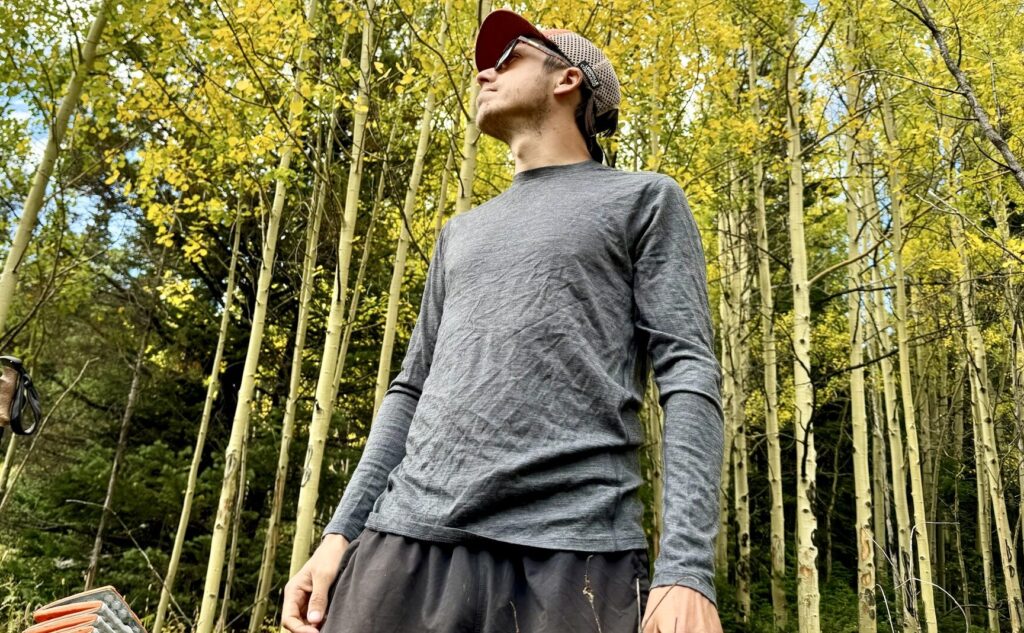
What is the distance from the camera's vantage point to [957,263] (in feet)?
32.2

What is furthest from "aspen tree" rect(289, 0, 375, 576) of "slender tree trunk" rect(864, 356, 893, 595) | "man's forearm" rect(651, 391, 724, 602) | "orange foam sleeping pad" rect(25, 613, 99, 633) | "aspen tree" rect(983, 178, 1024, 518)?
"slender tree trunk" rect(864, 356, 893, 595)

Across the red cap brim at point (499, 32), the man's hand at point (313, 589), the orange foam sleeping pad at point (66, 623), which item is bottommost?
the orange foam sleeping pad at point (66, 623)

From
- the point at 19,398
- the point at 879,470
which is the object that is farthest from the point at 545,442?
the point at 879,470

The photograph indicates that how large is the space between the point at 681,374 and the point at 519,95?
0.69 metres

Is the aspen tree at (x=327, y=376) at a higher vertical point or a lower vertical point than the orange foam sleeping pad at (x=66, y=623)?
higher

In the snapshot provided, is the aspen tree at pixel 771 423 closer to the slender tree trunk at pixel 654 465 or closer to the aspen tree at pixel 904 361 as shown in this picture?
the aspen tree at pixel 904 361

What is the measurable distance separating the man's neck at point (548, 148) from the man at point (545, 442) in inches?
0.7

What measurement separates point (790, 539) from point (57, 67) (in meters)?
19.0

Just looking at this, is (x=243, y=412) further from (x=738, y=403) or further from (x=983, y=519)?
(x=983, y=519)

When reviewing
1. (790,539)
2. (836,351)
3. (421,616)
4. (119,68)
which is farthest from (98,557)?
(790,539)

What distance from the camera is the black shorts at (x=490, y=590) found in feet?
2.96

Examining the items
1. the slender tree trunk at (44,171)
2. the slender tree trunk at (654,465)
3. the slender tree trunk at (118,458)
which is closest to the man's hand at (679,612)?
the slender tree trunk at (44,171)

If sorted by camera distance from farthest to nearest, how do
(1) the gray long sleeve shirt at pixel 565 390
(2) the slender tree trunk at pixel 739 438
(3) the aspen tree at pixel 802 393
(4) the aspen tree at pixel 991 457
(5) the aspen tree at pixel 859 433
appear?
1. (2) the slender tree trunk at pixel 739 438
2. (4) the aspen tree at pixel 991 457
3. (5) the aspen tree at pixel 859 433
4. (3) the aspen tree at pixel 802 393
5. (1) the gray long sleeve shirt at pixel 565 390

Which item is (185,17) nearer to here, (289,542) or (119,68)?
(119,68)
